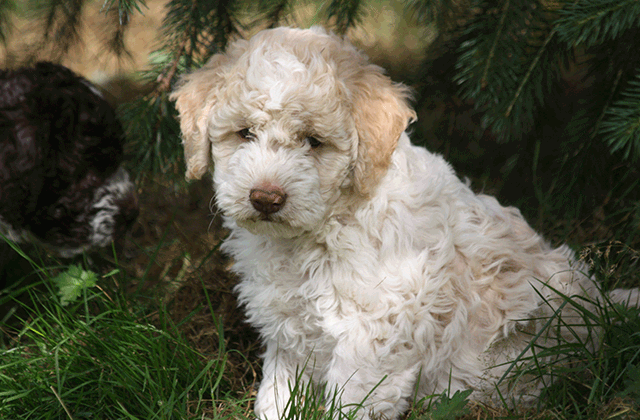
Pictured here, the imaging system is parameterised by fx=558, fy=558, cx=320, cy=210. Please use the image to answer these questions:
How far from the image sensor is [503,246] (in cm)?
→ 263

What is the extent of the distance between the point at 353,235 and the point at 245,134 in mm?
648

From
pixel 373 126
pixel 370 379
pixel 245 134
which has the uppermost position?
pixel 373 126

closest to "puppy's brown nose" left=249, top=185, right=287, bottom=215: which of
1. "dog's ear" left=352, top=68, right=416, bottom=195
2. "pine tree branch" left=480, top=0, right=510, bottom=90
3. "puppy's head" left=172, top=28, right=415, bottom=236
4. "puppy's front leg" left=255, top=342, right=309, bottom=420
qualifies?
"puppy's head" left=172, top=28, right=415, bottom=236

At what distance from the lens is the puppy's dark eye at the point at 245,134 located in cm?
241

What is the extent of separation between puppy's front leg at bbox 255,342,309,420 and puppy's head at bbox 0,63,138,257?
60.9 inches

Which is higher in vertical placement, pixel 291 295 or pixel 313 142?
pixel 313 142

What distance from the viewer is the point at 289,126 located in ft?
7.50

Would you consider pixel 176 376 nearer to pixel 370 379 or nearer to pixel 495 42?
pixel 370 379

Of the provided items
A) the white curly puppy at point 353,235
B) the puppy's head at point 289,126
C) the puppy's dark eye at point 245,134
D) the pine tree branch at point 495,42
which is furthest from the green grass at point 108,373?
the pine tree branch at point 495,42

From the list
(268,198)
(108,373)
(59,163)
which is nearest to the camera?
(268,198)

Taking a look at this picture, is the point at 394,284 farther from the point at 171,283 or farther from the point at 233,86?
the point at 171,283

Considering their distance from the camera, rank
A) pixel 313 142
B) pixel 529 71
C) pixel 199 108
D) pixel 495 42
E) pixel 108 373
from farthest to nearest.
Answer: pixel 529 71, pixel 495 42, pixel 108 373, pixel 199 108, pixel 313 142

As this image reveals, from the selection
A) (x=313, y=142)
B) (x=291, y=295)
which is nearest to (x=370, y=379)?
(x=291, y=295)

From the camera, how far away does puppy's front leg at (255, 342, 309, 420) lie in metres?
2.69
